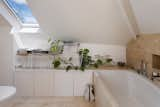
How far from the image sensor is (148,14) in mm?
2838

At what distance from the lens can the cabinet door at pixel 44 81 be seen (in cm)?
414

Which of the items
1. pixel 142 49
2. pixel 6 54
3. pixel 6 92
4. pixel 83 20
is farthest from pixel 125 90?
pixel 6 54

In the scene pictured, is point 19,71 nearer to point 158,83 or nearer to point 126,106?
point 126,106

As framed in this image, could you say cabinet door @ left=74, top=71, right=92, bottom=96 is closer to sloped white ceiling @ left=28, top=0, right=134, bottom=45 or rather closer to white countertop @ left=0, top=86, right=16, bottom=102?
sloped white ceiling @ left=28, top=0, right=134, bottom=45

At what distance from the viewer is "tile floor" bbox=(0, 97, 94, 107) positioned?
366 centimetres

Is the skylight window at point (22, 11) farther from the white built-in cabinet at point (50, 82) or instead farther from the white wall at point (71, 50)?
the white built-in cabinet at point (50, 82)

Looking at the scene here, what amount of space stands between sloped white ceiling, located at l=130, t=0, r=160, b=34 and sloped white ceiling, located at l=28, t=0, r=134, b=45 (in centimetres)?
40

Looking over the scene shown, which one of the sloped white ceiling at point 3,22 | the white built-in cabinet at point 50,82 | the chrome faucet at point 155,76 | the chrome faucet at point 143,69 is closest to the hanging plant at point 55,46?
the white built-in cabinet at point 50,82

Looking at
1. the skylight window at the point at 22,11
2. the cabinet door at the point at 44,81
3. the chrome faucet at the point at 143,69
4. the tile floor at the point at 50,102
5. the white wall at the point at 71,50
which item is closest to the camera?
the chrome faucet at the point at 143,69

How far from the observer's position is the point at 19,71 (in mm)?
4102

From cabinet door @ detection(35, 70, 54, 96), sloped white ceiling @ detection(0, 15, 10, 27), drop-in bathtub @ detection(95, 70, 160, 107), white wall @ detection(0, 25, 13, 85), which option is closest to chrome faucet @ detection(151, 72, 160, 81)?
drop-in bathtub @ detection(95, 70, 160, 107)

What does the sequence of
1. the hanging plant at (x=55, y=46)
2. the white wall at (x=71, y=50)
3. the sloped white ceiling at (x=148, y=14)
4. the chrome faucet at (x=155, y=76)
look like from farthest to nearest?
the white wall at (x=71, y=50), the hanging plant at (x=55, y=46), the chrome faucet at (x=155, y=76), the sloped white ceiling at (x=148, y=14)

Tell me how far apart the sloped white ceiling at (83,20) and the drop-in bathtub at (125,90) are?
0.75m

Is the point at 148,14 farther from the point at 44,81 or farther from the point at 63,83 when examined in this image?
the point at 44,81
